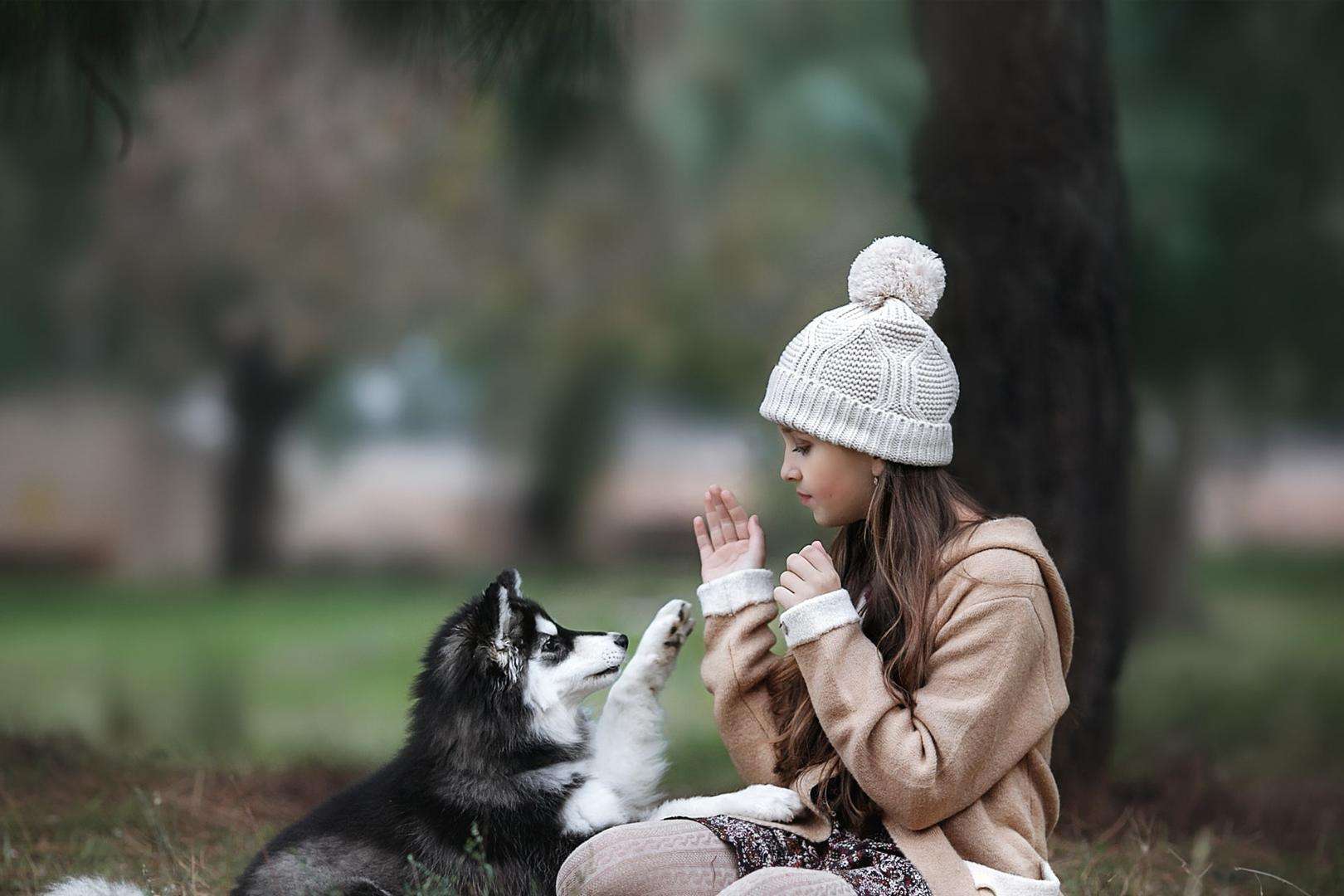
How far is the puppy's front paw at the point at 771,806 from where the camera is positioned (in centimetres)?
191

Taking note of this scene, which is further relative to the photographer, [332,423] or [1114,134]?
[332,423]

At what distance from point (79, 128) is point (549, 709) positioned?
506cm

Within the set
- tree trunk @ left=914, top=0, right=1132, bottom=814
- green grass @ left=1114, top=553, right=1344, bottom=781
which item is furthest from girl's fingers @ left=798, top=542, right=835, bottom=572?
green grass @ left=1114, top=553, right=1344, bottom=781

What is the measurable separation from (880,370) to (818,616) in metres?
0.38

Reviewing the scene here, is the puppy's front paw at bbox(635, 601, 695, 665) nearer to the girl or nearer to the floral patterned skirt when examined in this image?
the girl

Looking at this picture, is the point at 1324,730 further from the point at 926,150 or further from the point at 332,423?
the point at 332,423

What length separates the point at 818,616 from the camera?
1.75 meters

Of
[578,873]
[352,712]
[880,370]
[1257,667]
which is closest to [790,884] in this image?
[578,873]

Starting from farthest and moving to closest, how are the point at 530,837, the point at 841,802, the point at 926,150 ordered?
1. the point at 926,150
2. the point at 530,837
3. the point at 841,802

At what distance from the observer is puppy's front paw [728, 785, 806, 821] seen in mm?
1906

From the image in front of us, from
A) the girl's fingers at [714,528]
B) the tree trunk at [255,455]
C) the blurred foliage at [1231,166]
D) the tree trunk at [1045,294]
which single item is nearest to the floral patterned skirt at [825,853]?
the girl's fingers at [714,528]

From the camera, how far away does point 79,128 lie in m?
5.98

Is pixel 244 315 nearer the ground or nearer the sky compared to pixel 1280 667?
nearer the sky

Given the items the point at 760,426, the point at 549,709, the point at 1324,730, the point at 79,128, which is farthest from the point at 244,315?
the point at 1324,730
